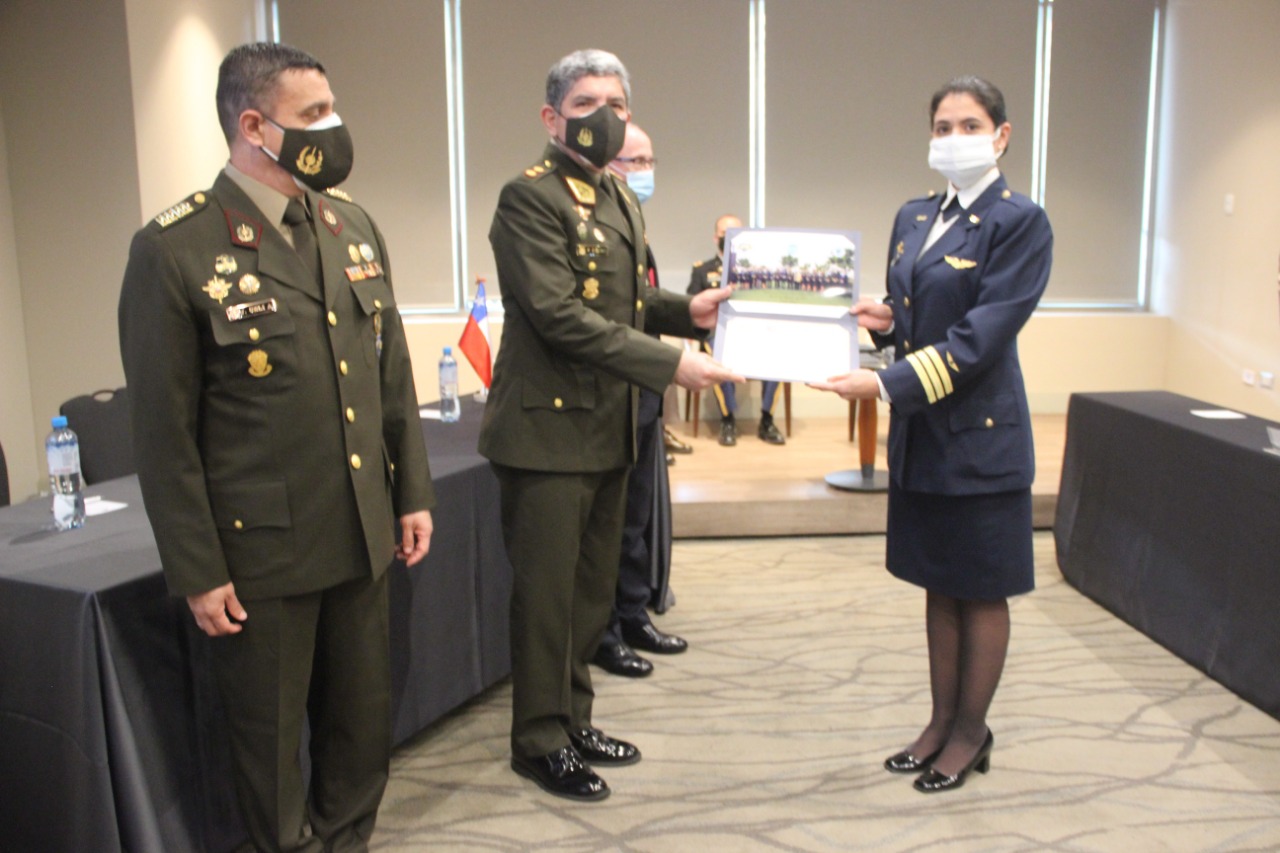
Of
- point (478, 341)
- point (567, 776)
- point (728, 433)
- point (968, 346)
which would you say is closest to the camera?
point (968, 346)

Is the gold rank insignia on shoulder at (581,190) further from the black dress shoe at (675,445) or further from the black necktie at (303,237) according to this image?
the black dress shoe at (675,445)

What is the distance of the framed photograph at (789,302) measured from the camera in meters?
2.41

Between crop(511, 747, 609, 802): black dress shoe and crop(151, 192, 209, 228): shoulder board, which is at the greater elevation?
crop(151, 192, 209, 228): shoulder board

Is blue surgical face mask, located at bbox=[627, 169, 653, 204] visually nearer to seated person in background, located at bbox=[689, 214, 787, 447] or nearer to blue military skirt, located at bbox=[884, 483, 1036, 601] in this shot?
blue military skirt, located at bbox=[884, 483, 1036, 601]

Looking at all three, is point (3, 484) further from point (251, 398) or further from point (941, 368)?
point (941, 368)

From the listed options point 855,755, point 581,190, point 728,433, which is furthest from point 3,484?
point 728,433

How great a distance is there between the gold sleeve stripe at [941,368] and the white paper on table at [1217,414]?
1685mm

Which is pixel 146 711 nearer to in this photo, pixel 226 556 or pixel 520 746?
pixel 226 556

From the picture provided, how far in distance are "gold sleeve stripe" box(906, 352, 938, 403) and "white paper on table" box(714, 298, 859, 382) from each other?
0.63ft

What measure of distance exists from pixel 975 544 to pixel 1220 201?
223 inches

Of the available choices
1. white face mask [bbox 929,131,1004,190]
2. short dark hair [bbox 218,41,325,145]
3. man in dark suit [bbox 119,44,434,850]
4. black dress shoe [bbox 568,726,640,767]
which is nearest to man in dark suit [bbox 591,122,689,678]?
black dress shoe [bbox 568,726,640,767]

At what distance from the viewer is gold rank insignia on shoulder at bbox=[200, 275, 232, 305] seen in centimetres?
162

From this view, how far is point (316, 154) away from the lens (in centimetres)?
169

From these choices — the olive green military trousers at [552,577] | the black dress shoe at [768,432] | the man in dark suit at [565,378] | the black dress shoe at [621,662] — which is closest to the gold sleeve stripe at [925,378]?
the man in dark suit at [565,378]
